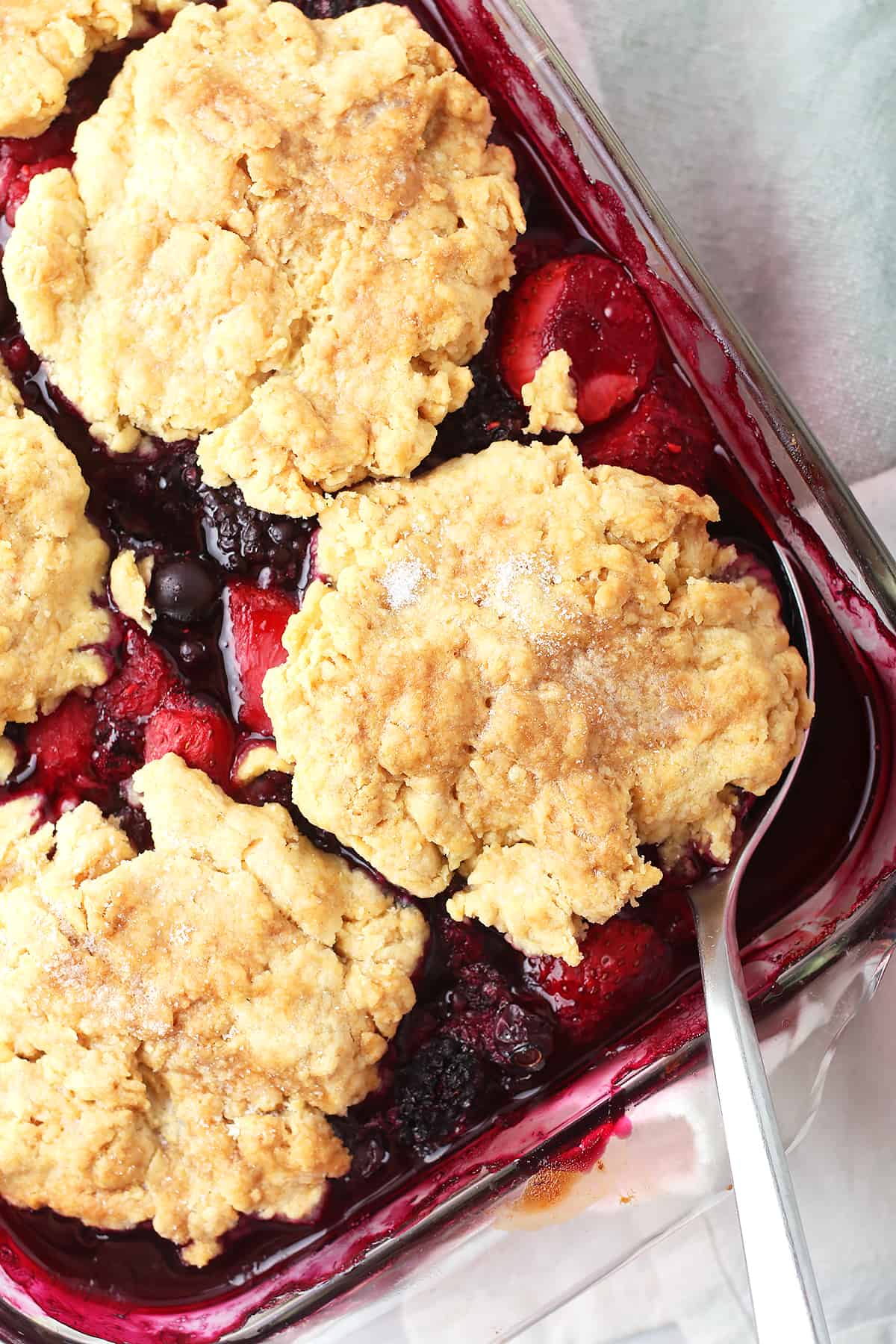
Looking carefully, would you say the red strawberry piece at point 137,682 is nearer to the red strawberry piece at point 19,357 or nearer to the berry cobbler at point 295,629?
the berry cobbler at point 295,629

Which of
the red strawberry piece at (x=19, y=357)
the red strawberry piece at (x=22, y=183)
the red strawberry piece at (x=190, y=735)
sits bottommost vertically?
the red strawberry piece at (x=190, y=735)

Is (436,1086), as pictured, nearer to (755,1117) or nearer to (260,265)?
(755,1117)

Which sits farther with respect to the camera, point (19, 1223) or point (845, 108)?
point (845, 108)

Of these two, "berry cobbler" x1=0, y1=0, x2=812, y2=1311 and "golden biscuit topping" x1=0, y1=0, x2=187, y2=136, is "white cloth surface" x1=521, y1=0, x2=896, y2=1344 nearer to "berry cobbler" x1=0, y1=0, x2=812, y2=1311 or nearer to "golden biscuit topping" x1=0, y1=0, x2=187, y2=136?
"berry cobbler" x1=0, y1=0, x2=812, y2=1311

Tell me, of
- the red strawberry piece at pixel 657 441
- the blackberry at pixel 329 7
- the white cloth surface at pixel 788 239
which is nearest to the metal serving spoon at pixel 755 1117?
the red strawberry piece at pixel 657 441

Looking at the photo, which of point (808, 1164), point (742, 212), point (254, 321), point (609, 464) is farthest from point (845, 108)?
point (808, 1164)

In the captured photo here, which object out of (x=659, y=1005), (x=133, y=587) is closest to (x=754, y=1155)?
(x=659, y=1005)

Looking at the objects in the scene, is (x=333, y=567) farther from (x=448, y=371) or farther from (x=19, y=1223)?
(x=19, y=1223)
